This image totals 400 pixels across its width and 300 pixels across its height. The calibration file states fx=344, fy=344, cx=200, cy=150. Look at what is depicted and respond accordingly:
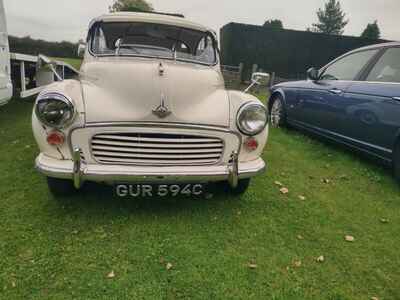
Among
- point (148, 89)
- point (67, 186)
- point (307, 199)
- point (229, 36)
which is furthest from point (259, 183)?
point (229, 36)

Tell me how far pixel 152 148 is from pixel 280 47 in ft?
52.8

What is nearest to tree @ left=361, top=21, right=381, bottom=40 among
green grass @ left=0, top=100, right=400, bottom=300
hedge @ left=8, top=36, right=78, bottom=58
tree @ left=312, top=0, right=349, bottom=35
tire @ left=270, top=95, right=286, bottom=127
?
tree @ left=312, top=0, right=349, bottom=35

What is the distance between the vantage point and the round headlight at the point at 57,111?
2551 millimetres

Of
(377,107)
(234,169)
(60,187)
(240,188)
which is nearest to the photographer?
(234,169)

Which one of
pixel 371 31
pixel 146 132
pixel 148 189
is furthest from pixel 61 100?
pixel 371 31

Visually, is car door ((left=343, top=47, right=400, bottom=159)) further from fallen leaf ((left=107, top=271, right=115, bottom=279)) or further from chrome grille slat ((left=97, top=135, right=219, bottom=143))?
fallen leaf ((left=107, top=271, right=115, bottom=279))

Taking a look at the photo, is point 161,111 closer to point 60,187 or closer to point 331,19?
point 60,187

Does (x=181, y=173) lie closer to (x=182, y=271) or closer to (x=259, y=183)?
(x=182, y=271)


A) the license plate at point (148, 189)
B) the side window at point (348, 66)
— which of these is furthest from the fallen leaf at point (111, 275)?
the side window at point (348, 66)

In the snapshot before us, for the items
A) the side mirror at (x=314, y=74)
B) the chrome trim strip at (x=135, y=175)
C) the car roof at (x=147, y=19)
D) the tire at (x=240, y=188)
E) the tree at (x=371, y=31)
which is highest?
the tree at (x=371, y=31)

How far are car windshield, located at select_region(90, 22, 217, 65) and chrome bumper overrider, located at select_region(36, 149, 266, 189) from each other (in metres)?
1.58

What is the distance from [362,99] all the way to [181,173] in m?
2.73

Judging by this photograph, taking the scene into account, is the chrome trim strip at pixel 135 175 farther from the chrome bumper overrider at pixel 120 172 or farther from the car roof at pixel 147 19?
the car roof at pixel 147 19

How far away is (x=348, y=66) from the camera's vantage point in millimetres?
4852
